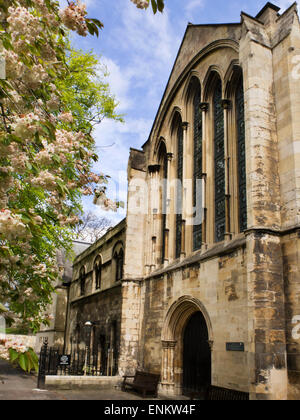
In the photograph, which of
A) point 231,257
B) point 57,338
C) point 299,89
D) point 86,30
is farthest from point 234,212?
point 57,338

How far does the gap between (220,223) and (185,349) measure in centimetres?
438

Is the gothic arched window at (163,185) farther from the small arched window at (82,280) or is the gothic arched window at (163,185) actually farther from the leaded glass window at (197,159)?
the small arched window at (82,280)

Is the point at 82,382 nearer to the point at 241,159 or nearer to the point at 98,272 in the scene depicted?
the point at 241,159

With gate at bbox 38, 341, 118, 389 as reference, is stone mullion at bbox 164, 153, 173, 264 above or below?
above

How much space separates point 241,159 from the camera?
465 inches

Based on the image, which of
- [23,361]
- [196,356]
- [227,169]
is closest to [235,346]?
[196,356]

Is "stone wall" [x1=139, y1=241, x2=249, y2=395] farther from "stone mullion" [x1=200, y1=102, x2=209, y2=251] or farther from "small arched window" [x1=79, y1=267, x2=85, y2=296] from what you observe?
"small arched window" [x1=79, y1=267, x2=85, y2=296]

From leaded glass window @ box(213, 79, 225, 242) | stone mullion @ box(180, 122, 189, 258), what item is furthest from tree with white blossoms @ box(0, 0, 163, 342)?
stone mullion @ box(180, 122, 189, 258)

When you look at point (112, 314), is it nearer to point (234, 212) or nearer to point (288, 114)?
point (234, 212)

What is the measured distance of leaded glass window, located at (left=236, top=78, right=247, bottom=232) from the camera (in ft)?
37.0

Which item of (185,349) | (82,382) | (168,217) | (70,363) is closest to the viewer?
(185,349)

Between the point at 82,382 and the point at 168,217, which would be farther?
the point at 168,217

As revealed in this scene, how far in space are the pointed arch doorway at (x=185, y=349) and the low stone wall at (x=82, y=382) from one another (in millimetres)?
2211

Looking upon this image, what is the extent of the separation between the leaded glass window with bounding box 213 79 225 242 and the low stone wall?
6518 mm
